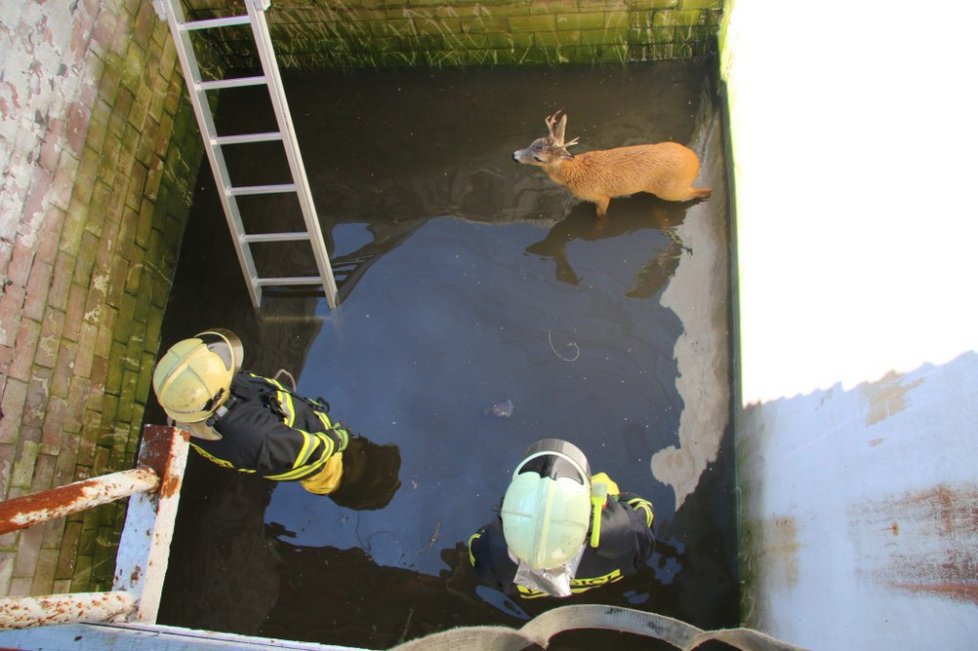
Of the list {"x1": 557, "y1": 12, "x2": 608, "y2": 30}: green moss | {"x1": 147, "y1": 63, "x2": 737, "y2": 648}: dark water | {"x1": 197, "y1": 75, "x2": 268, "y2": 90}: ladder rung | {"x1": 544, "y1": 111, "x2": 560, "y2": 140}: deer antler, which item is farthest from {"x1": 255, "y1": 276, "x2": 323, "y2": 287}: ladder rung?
{"x1": 557, "y1": 12, "x2": 608, "y2": 30}: green moss

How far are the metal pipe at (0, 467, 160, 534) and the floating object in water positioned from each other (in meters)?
2.08

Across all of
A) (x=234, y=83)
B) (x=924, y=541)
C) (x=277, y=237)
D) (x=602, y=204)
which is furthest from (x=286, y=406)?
Answer: (x=924, y=541)

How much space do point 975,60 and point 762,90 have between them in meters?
1.96

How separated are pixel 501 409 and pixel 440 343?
0.61 m

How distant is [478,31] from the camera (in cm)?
489

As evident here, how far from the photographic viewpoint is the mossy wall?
4.73 metres

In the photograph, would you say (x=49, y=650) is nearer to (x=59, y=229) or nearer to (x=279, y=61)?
(x=59, y=229)

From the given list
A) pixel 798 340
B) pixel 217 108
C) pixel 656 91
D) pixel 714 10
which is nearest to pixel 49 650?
pixel 798 340

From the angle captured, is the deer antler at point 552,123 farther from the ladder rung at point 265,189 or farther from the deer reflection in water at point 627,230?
the ladder rung at point 265,189

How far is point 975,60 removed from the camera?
217 cm

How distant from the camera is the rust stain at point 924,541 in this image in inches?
72.6

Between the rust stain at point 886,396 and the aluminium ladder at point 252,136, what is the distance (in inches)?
121

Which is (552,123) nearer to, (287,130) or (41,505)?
(287,130)

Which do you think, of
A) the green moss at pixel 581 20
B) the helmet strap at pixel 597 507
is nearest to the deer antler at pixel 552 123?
the green moss at pixel 581 20
